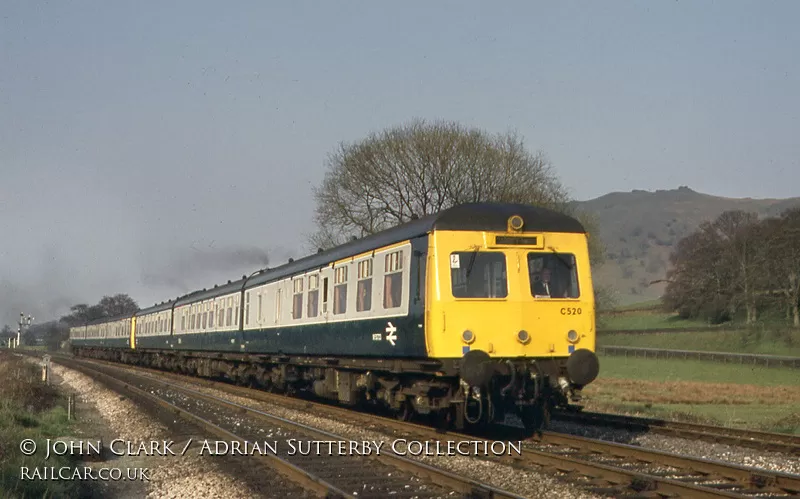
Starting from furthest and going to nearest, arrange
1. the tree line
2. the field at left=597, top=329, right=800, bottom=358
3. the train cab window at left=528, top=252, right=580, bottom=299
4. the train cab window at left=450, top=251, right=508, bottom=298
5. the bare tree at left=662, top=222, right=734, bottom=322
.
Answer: the bare tree at left=662, top=222, right=734, bottom=322, the tree line, the field at left=597, top=329, right=800, bottom=358, the train cab window at left=528, top=252, right=580, bottom=299, the train cab window at left=450, top=251, right=508, bottom=298

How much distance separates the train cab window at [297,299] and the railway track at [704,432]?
6.17m

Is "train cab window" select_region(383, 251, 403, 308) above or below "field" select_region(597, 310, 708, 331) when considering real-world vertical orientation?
below

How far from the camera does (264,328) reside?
23.1 meters

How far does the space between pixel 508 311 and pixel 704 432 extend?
3769mm

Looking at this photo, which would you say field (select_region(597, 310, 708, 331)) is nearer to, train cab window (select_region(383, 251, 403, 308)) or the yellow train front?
train cab window (select_region(383, 251, 403, 308))

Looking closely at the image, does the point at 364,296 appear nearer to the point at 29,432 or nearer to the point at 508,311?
the point at 508,311

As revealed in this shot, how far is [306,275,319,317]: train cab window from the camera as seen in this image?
18516 mm

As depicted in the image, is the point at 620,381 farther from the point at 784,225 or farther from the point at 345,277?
the point at 784,225

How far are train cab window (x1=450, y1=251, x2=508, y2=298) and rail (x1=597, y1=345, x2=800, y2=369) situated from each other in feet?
105

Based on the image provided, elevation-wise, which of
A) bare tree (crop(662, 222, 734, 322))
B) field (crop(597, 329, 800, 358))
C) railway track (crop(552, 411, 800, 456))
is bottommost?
railway track (crop(552, 411, 800, 456))

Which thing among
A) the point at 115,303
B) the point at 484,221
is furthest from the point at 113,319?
the point at 115,303

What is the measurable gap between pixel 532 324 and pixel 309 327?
23.7 ft

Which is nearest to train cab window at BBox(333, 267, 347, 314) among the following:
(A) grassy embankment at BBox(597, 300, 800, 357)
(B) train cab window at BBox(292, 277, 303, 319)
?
(B) train cab window at BBox(292, 277, 303, 319)

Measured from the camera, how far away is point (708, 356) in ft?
154
